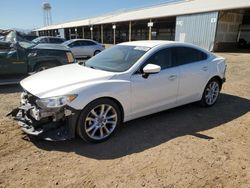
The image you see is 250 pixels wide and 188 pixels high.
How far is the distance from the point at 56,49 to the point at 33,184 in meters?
5.69

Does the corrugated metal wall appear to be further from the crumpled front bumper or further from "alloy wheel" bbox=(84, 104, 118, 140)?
the crumpled front bumper

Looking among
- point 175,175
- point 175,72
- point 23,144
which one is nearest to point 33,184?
point 23,144

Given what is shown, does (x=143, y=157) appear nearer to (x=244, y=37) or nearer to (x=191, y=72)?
(x=191, y=72)

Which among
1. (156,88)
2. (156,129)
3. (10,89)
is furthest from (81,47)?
(156,129)

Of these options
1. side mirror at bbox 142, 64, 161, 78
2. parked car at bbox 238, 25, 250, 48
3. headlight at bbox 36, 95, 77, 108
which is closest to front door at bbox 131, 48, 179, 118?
side mirror at bbox 142, 64, 161, 78

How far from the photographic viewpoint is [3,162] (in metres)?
3.28

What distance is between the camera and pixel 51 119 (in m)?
3.48

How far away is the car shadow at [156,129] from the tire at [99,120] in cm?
14

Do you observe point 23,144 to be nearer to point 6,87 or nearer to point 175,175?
point 175,175

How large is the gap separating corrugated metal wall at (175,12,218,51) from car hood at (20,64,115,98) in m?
18.4

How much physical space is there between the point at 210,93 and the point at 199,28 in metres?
17.0

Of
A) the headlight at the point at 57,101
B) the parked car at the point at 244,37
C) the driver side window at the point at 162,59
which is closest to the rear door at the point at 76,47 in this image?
the driver side window at the point at 162,59

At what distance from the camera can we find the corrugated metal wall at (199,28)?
20.0 metres

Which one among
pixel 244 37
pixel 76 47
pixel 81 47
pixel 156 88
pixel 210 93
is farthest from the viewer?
pixel 244 37
